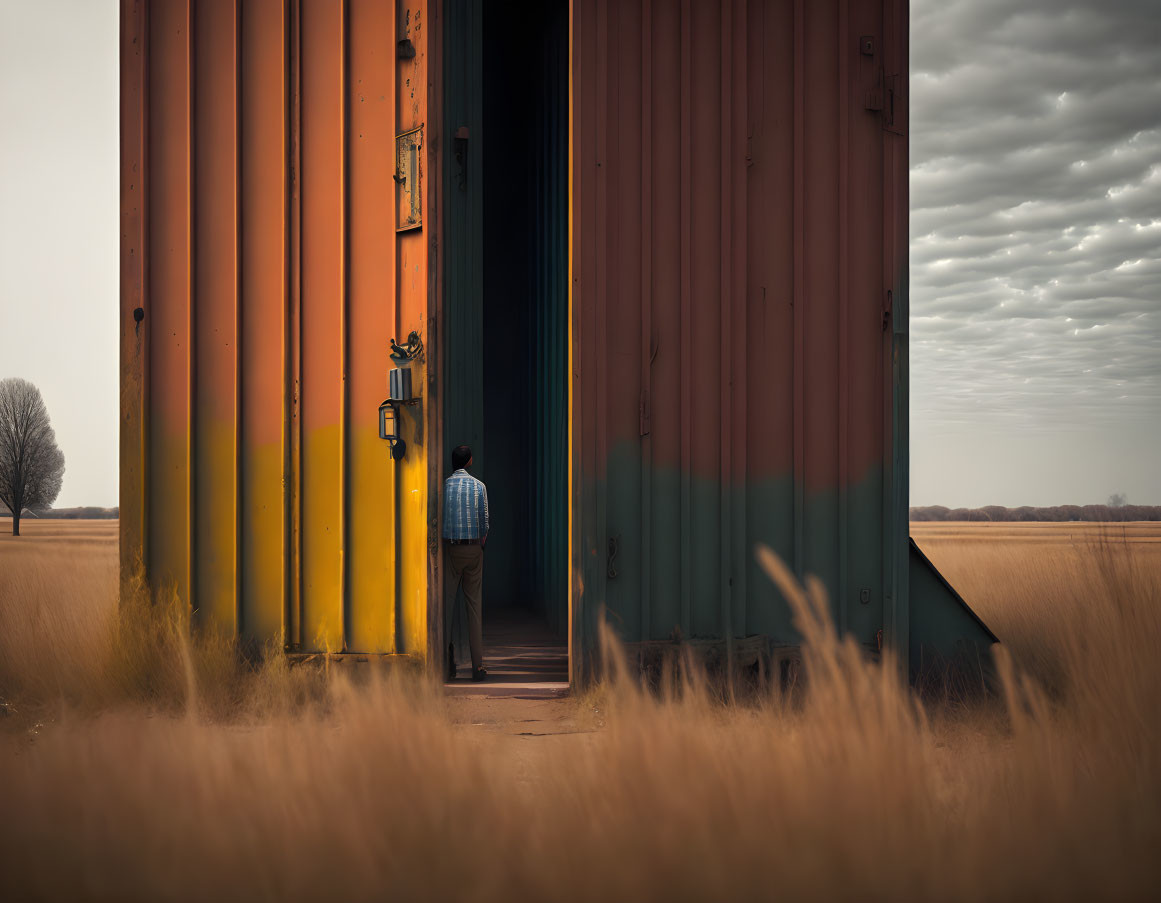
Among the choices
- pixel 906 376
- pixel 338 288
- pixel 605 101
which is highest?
pixel 605 101

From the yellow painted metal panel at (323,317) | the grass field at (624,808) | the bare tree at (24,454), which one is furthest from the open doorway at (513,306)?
the bare tree at (24,454)

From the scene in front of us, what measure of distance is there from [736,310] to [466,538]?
9.43ft

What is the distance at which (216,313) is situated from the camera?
6402mm

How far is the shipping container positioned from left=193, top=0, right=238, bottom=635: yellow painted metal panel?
24 mm

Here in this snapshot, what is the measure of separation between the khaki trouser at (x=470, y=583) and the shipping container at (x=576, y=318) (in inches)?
9.1

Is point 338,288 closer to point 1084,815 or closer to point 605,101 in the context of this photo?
point 605,101

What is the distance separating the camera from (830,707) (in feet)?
11.0

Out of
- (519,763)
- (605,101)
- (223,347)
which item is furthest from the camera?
(223,347)

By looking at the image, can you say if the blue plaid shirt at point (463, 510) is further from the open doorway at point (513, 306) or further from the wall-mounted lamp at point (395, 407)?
the wall-mounted lamp at point (395, 407)

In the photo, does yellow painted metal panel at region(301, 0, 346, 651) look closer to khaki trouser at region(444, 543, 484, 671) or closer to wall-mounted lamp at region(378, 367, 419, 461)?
wall-mounted lamp at region(378, 367, 419, 461)

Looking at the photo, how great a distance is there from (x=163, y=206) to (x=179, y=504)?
2578 mm

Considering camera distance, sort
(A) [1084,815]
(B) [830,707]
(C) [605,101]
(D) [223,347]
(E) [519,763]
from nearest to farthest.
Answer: (A) [1084,815], (B) [830,707], (E) [519,763], (C) [605,101], (D) [223,347]

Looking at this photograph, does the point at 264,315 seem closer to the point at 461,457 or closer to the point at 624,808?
the point at 461,457

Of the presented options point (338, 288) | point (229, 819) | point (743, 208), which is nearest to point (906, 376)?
point (743, 208)
